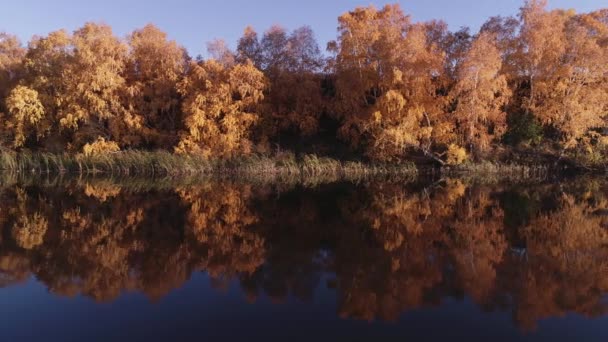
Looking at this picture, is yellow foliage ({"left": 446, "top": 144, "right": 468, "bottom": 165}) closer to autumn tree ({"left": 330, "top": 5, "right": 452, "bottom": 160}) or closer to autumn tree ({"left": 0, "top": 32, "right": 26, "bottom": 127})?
autumn tree ({"left": 330, "top": 5, "right": 452, "bottom": 160})

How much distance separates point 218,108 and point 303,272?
71.2ft

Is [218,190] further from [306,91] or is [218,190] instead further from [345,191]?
[306,91]

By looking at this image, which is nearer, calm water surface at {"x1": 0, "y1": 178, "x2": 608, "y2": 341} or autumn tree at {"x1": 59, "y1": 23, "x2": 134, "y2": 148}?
calm water surface at {"x1": 0, "y1": 178, "x2": 608, "y2": 341}

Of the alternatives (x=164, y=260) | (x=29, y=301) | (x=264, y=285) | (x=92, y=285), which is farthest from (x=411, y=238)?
(x=29, y=301)

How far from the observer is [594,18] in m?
28.8

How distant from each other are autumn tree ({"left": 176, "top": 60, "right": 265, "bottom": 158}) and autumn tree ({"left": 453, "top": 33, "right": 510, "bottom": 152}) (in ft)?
42.5

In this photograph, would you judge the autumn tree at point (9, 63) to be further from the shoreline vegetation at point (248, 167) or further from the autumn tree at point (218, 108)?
the autumn tree at point (218, 108)

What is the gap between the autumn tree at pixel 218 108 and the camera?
27906mm

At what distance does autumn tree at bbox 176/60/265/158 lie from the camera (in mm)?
27906

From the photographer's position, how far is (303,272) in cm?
795

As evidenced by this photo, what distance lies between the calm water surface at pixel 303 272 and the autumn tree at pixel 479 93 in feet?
35.4

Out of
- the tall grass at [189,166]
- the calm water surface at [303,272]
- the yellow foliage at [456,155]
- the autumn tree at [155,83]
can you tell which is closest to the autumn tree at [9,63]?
the tall grass at [189,166]

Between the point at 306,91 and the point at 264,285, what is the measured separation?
26.0 meters

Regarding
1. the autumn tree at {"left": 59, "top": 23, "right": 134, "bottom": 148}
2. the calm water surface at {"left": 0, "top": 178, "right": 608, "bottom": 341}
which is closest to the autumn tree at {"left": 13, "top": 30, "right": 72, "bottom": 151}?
the autumn tree at {"left": 59, "top": 23, "right": 134, "bottom": 148}
